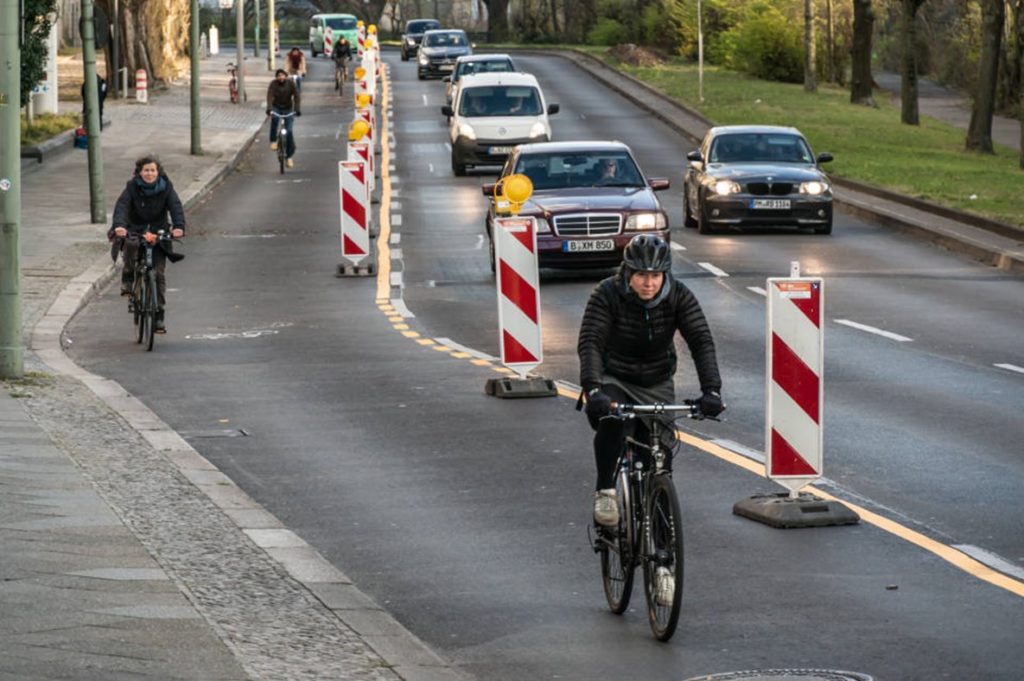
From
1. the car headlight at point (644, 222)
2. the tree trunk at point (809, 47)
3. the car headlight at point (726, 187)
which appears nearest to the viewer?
the car headlight at point (644, 222)

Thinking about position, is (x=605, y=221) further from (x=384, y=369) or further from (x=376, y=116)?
(x=376, y=116)

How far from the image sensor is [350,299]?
25312 mm

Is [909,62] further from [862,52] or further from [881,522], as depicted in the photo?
[881,522]

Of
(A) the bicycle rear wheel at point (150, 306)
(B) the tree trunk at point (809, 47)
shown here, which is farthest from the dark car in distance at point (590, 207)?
(B) the tree trunk at point (809, 47)

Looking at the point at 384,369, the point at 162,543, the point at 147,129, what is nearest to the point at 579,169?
the point at 384,369

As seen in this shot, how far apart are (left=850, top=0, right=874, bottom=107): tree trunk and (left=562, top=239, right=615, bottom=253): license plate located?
4347cm

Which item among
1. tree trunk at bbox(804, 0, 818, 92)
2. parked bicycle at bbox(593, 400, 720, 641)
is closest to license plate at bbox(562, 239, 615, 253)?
parked bicycle at bbox(593, 400, 720, 641)

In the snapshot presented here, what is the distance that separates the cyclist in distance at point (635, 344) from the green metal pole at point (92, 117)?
2428cm

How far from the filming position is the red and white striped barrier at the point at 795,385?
11562 millimetres

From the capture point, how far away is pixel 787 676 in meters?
8.24

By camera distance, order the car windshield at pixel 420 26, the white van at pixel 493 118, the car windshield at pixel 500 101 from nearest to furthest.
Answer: the white van at pixel 493 118
the car windshield at pixel 500 101
the car windshield at pixel 420 26

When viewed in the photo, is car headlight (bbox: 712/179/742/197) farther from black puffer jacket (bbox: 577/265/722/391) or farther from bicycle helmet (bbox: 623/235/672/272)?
bicycle helmet (bbox: 623/235/672/272)

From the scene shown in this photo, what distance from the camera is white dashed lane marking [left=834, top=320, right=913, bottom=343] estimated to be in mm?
20609

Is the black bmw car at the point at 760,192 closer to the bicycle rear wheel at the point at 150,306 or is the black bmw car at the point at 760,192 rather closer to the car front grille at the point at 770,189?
the car front grille at the point at 770,189
